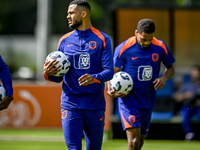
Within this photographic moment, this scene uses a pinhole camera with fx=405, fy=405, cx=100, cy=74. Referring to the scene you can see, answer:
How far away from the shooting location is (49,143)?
10.3 metres

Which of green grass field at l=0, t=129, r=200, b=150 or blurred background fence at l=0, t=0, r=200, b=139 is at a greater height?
blurred background fence at l=0, t=0, r=200, b=139

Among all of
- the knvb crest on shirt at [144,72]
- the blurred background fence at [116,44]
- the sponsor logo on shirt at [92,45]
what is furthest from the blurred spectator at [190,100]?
the sponsor logo on shirt at [92,45]

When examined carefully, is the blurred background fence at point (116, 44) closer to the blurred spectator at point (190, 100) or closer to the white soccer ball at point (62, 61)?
the blurred spectator at point (190, 100)

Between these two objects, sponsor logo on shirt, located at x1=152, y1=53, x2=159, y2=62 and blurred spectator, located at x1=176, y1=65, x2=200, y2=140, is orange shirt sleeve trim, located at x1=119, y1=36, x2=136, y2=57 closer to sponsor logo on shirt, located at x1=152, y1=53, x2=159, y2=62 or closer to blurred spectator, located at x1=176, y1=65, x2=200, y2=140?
sponsor logo on shirt, located at x1=152, y1=53, x2=159, y2=62

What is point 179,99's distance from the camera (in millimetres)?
11203

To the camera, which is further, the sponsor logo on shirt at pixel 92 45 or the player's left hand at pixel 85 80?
the sponsor logo on shirt at pixel 92 45

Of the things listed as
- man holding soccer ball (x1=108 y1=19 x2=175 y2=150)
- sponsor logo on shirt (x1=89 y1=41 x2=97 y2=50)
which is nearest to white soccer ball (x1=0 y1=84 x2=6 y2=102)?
sponsor logo on shirt (x1=89 y1=41 x2=97 y2=50)

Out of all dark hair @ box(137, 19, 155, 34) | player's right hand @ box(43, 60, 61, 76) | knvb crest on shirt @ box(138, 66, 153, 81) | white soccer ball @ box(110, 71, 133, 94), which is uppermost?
dark hair @ box(137, 19, 155, 34)

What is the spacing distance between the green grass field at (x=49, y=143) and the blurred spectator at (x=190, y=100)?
44 cm

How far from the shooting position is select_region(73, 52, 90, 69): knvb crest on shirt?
522 centimetres

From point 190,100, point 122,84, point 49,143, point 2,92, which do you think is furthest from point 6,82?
point 190,100

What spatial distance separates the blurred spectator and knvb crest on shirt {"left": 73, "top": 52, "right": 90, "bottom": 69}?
244 inches

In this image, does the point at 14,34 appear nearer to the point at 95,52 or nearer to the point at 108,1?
the point at 108,1

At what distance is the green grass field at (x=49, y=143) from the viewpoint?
967 centimetres
